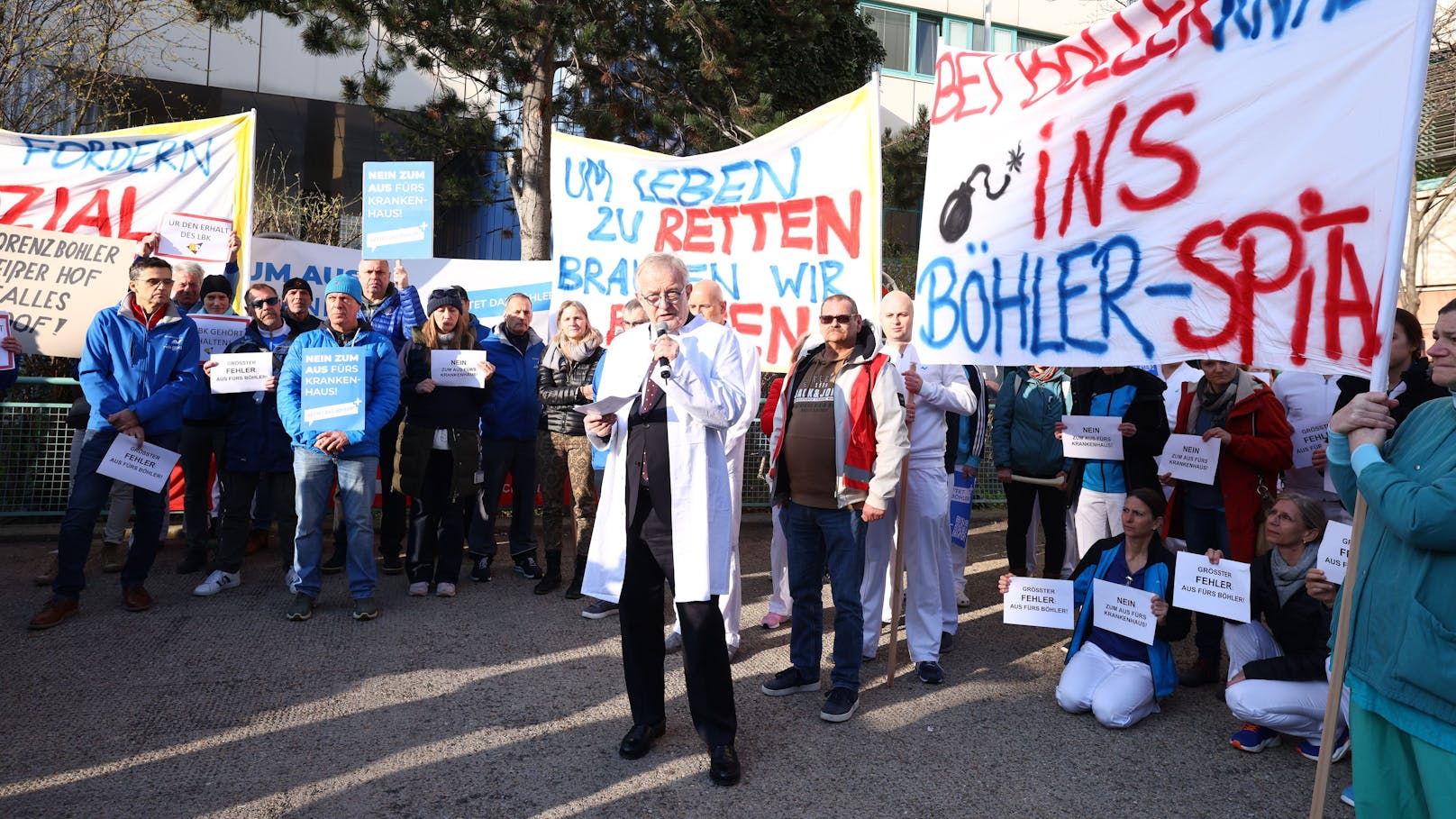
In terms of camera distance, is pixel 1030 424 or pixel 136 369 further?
pixel 1030 424

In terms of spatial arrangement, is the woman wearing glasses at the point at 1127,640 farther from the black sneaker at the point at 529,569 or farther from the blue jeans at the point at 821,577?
the black sneaker at the point at 529,569

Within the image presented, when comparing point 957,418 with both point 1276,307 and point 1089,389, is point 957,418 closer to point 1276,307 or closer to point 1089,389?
point 1089,389

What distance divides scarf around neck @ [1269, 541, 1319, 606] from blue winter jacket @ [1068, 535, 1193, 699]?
0.42 meters

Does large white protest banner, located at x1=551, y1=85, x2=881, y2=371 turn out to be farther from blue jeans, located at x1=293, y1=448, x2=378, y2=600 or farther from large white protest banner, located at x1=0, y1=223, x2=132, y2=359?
large white protest banner, located at x1=0, y1=223, x2=132, y2=359

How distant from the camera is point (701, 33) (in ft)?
35.9

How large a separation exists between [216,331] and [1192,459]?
20.5 feet

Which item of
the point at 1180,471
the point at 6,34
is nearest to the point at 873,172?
the point at 1180,471

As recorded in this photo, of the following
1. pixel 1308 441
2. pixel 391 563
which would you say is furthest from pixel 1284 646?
pixel 391 563

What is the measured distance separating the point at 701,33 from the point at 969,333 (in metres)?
7.42

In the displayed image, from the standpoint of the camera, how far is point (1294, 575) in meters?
4.60

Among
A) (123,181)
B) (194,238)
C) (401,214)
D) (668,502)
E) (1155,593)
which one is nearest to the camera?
(668,502)

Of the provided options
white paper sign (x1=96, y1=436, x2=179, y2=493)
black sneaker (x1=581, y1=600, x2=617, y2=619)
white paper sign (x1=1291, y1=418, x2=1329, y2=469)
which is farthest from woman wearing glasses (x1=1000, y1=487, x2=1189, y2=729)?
white paper sign (x1=96, y1=436, x2=179, y2=493)

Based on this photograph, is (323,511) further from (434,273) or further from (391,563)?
(434,273)

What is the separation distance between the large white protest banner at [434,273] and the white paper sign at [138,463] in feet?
11.2
